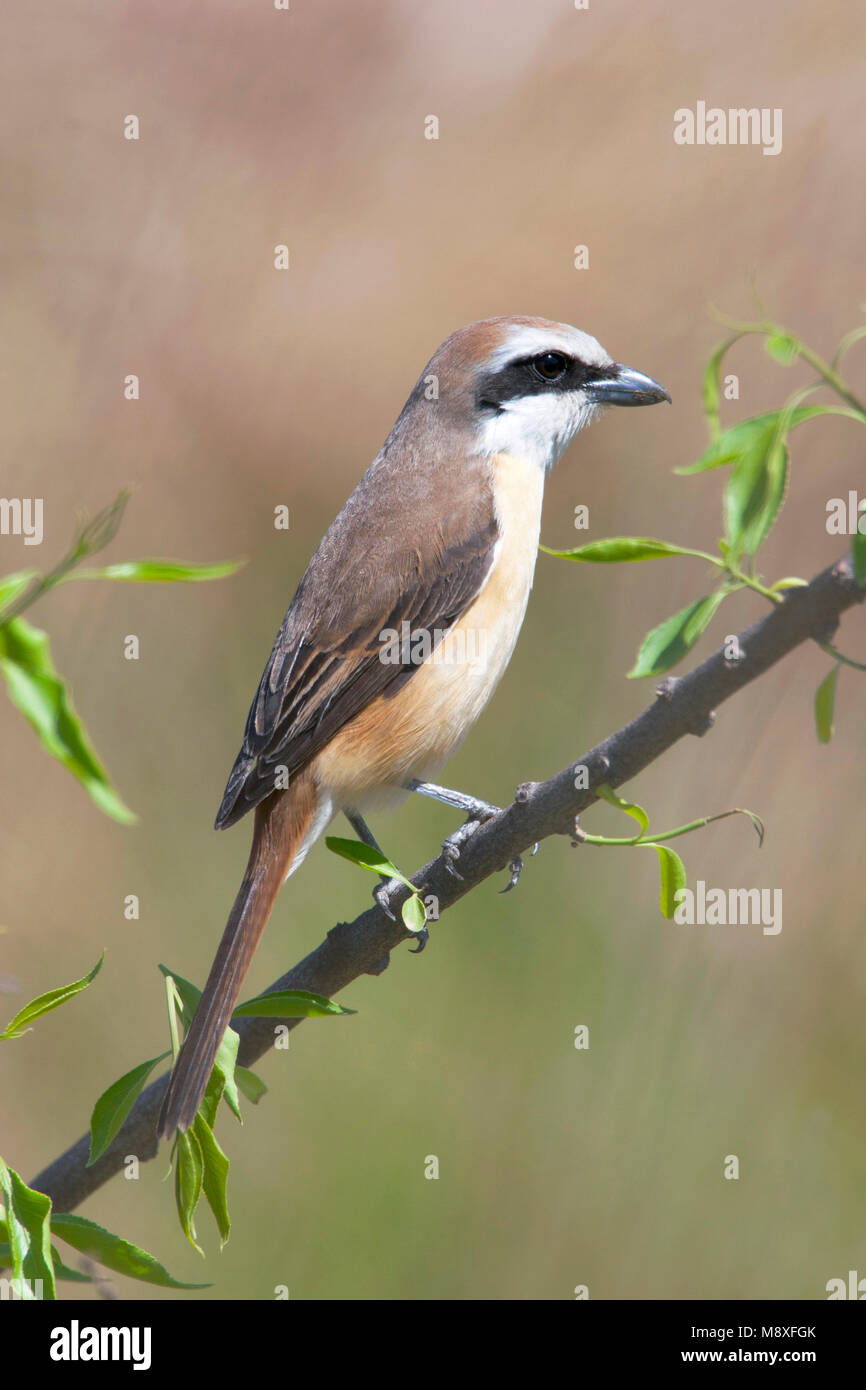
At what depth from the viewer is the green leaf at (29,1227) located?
1.09 m

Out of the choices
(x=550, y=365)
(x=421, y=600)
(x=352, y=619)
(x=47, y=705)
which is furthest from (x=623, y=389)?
(x=47, y=705)

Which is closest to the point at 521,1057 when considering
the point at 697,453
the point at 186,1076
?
the point at 697,453

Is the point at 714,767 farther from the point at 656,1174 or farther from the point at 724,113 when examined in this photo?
the point at 724,113

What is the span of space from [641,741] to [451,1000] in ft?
8.73

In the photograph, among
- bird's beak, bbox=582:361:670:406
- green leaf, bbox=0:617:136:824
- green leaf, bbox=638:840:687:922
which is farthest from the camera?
bird's beak, bbox=582:361:670:406

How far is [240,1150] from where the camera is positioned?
12.0 feet

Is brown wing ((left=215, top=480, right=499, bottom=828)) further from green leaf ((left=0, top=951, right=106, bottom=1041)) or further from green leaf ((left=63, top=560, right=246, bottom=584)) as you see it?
green leaf ((left=63, top=560, right=246, bottom=584))

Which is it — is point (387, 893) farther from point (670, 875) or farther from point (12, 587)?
point (12, 587)

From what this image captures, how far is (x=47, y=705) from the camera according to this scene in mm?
730

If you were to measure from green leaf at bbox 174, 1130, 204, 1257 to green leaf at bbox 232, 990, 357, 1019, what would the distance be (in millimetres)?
208

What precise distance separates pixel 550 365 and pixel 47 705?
2.19 meters

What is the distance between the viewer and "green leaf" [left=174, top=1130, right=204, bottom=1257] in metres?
1.20

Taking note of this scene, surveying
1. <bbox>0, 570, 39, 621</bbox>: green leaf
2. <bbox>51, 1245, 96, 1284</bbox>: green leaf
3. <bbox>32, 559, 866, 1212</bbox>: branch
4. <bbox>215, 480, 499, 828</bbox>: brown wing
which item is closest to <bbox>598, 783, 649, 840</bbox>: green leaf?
<bbox>32, 559, 866, 1212</bbox>: branch

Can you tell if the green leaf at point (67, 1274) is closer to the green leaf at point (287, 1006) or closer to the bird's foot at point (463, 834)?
the green leaf at point (287, 1006)
